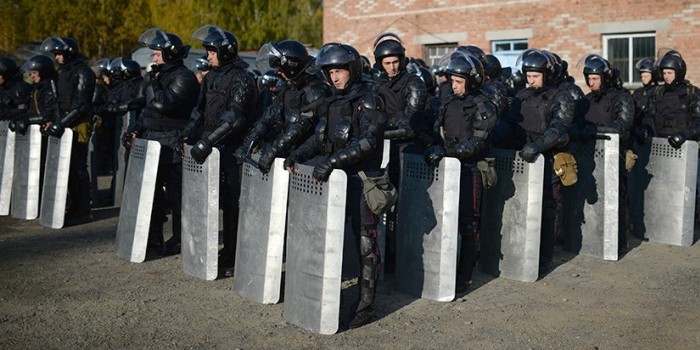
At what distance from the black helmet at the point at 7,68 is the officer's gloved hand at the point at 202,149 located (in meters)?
5.74

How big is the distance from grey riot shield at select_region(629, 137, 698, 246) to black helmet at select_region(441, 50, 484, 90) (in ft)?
11.0

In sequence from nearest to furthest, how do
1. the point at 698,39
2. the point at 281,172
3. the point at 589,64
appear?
1. the point at 281,172
2. the point at 589,64
3. the point at 698,39

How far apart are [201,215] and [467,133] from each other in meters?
2.36

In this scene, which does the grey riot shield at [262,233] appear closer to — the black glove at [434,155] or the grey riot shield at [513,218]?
the black glove at [434,155]

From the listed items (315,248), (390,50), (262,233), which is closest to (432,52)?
(390,50)

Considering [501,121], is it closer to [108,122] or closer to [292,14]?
[108,122]

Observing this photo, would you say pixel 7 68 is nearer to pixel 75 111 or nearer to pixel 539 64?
pixel 75 111

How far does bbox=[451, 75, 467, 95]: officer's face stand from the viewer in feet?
21.4

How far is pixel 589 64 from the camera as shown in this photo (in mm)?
8391

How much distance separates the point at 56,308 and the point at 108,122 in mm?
7036

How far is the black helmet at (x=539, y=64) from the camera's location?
24.3 ft

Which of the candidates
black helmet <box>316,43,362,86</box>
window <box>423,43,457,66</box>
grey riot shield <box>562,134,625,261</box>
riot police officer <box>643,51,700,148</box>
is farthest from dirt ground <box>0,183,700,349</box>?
window <box>423,43,457,66</box>

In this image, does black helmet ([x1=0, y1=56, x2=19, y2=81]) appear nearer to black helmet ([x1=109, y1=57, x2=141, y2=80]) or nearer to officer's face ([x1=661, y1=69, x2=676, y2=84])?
black helmet ([x1=109, y1=57, x2=141, y2=80])

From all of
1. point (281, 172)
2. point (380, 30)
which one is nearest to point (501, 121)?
point (281, 172)
